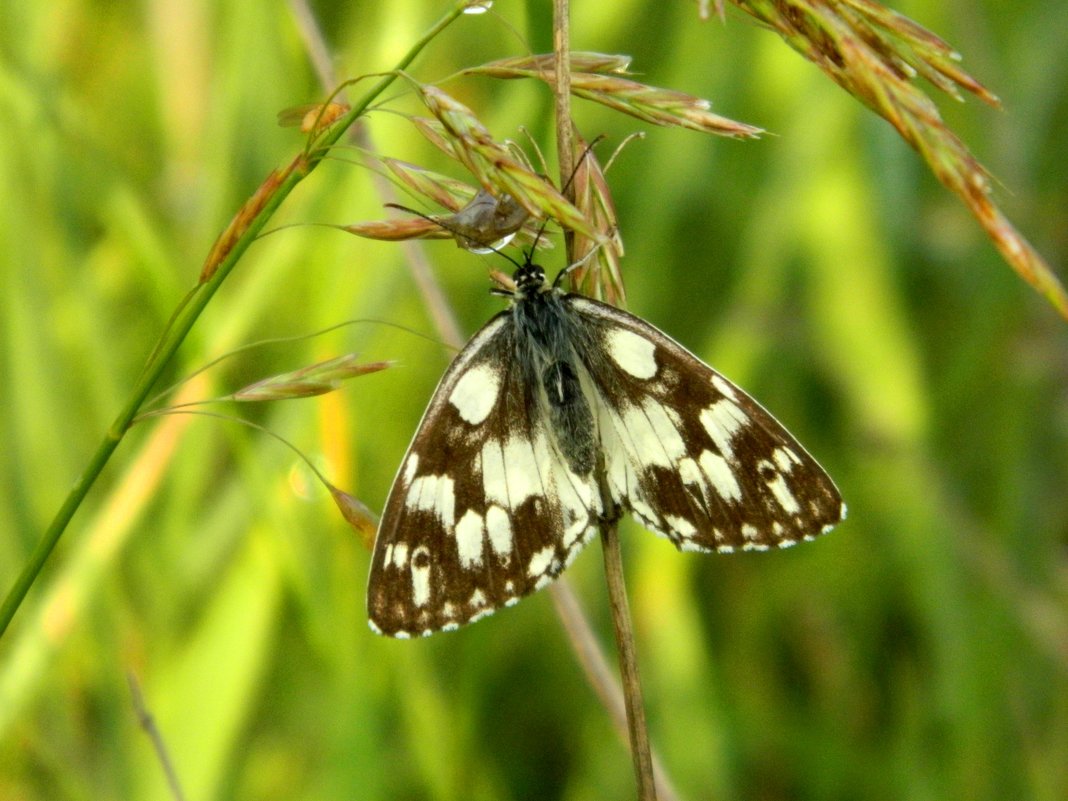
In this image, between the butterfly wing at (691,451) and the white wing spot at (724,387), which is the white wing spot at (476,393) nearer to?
the butterfly wing at (691,451)

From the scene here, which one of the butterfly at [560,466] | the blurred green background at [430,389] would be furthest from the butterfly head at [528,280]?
the blurred green background at [430,389]

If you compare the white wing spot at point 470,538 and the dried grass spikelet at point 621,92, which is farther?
the white wing spot at point 470,538

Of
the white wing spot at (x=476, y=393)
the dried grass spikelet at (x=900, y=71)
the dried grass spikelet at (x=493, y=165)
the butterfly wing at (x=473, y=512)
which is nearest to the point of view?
the dried grass spikelet at (x=900, y=71)

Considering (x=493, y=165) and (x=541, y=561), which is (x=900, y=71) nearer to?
(x=493, y=165)

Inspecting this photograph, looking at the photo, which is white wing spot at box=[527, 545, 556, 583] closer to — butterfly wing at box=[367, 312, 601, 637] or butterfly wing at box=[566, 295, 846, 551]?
butterfly wing at box=[367, 312, 601, 637]

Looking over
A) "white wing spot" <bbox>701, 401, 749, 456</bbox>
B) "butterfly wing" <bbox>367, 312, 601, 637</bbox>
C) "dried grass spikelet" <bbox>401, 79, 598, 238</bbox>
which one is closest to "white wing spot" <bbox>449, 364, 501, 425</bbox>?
"butterfly wing" <bbox>367, 312, 601, 637</bbox>

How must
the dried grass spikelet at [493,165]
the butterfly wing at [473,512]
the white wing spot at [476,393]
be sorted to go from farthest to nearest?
the white wing spot at [476,393]
the butterfly wing at [473,512]
the dried grass spikelet at [493,165]
